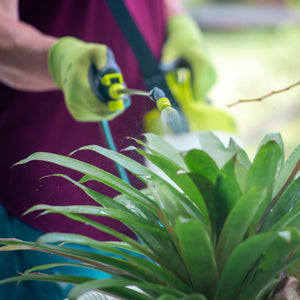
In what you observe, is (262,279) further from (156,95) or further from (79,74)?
(79,74)

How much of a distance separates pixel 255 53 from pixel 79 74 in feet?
4.04

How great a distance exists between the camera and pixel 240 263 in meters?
0.36

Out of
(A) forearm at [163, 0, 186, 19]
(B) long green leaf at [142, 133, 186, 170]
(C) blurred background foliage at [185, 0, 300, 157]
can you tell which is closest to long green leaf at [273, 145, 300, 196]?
(B) long green leaf at [142, 133, 186, 170]

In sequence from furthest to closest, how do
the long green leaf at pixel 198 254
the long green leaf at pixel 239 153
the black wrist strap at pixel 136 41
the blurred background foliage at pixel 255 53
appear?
the blurred background foliage at pixel 255 53 < the black wrist strap at pixel 136 41 < the long green leaf at pixel 239 153 < the long green leaf at pixel 198 254

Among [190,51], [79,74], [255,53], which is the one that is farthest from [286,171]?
[255,53]

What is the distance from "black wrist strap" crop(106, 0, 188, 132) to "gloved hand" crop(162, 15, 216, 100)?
10cm

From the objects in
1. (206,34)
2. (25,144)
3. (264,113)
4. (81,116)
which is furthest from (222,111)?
(264,113)

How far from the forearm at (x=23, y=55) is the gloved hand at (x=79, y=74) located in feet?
0.05

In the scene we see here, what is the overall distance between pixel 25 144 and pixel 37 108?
91 millimetres

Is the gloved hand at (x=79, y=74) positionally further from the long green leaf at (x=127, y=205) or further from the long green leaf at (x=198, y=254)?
the long green leaf at (x=198, y=254)

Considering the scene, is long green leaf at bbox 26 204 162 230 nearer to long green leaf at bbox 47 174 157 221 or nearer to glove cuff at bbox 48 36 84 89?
long green leaf at bbox 47 174 157 221

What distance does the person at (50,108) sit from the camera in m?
0.59

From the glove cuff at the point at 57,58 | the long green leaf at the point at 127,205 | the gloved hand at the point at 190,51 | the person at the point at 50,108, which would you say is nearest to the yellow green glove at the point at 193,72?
the gloved hand at the point at 190,51

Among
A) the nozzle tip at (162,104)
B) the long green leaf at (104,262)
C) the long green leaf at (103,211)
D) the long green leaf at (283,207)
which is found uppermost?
the nozzle tip at (162,104)
